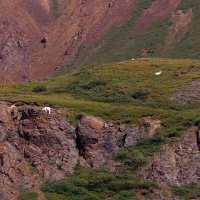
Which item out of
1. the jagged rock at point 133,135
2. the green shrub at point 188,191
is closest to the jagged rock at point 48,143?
the jagged rock at point 133,135

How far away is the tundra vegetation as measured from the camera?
30.3m

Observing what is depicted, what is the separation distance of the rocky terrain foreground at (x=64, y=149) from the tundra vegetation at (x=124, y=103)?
64cm

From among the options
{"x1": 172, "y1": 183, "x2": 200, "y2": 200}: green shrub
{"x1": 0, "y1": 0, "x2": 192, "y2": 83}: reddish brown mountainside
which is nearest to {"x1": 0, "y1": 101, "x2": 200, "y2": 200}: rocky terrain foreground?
{"x1": 172, "y1": 183, "x2": 200, "y2": 200}: green shrub

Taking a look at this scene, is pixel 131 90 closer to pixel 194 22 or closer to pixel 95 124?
pixel 95 124

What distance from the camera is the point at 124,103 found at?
3834 centimetres

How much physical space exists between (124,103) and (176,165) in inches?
339

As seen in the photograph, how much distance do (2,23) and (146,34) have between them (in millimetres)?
28697

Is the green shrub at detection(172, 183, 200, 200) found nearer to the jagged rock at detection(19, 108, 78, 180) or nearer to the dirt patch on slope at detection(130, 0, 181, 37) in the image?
the jagged rock at detection(19, 108, 78, 180)

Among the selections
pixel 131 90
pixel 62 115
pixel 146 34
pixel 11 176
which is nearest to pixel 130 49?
pixel 146 34

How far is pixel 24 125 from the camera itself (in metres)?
33.9

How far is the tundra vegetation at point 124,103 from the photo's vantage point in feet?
99.3

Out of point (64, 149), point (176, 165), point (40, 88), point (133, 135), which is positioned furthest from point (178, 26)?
point (176, 165)

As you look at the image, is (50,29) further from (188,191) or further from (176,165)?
(188,191)

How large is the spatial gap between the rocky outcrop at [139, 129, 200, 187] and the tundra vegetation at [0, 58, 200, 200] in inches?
20.6
